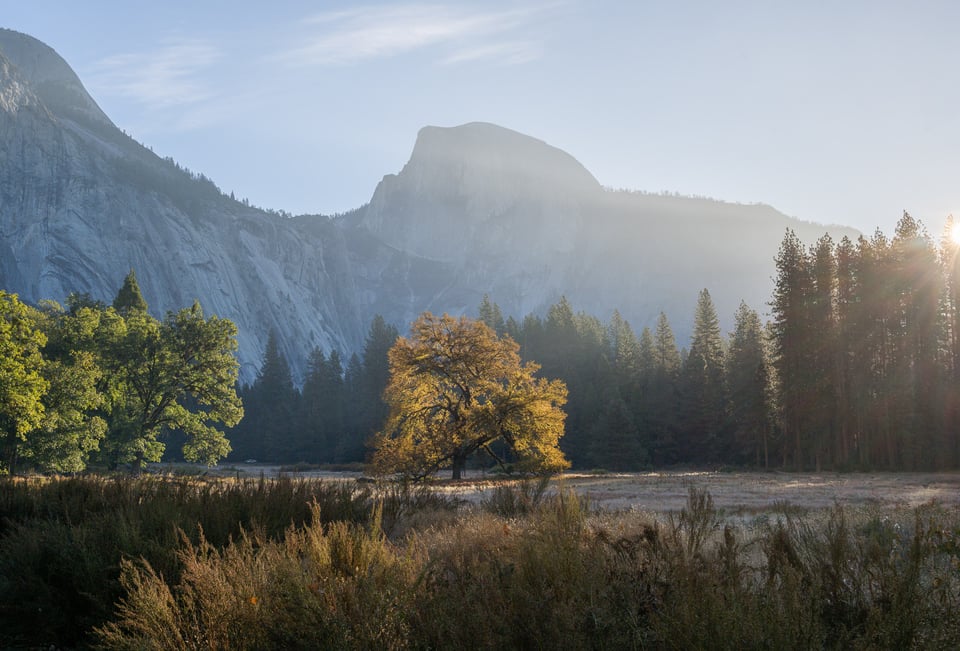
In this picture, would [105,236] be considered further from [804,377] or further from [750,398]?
[804,377]

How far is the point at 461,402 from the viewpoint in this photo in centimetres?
3522

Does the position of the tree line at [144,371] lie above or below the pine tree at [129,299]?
below

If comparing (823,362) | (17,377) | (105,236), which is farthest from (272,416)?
(105,236)

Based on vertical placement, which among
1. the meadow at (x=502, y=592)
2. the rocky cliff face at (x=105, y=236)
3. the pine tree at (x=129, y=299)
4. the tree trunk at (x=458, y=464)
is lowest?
the tree trunk at (x=458, y=464)

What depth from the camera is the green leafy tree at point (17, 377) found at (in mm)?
26125

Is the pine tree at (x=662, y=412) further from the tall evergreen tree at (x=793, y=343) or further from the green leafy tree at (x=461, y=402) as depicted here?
the green leafy tree at (x=461, y=402)

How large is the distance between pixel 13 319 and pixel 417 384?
18155mm

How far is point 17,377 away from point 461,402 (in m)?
19.3

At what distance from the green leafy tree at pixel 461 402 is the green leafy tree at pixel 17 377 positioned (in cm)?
1427

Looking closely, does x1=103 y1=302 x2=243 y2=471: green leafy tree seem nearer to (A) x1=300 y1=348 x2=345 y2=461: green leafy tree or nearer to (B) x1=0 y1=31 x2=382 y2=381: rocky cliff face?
(A) x1=300 y1=348 x2=345 y2=461: green leafy tree

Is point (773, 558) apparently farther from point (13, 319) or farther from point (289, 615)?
point (13, 319)

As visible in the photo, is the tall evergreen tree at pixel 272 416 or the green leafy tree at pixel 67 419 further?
the tall evergreen tree at pixel 272 416

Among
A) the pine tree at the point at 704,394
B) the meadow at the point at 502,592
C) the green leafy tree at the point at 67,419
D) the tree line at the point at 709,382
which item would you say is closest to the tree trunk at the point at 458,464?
the tree line at the point at 709,382

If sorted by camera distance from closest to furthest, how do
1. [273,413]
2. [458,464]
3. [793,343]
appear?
1. [458,464]
2. [793,343]
3. [273,413]
